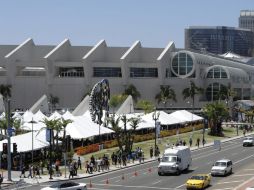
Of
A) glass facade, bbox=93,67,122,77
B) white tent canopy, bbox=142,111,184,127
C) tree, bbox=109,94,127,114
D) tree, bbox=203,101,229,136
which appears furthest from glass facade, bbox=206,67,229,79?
tree, bbox=203,101,229,136

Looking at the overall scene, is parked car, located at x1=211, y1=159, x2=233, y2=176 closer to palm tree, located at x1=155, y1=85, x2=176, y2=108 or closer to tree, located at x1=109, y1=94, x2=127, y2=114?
tree, located at x1=109, y1=94, x2=127, y2=114

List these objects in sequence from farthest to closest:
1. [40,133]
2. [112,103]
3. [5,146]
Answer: [112,103], [40,133], [5,146]

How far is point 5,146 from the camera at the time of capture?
152ft

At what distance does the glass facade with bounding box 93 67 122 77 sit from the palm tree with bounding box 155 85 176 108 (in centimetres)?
1124

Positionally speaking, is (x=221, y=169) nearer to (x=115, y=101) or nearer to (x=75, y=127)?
(x=75, y=127)

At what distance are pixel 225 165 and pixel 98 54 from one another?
9726cm

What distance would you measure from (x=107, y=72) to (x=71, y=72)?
27.9 ft

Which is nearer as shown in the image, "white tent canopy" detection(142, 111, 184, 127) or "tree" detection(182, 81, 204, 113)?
"white tent canopy" detection(142, 111, 184, 127)

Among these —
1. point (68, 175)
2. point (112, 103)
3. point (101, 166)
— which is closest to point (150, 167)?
point (101, 166)

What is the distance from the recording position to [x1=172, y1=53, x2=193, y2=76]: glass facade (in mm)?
147500

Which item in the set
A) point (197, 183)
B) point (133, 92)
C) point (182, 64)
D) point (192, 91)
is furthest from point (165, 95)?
point (197, 183)

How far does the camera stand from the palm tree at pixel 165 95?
138100 mm

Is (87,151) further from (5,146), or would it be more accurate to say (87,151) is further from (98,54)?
(98,54)

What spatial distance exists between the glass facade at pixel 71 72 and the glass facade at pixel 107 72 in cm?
349
